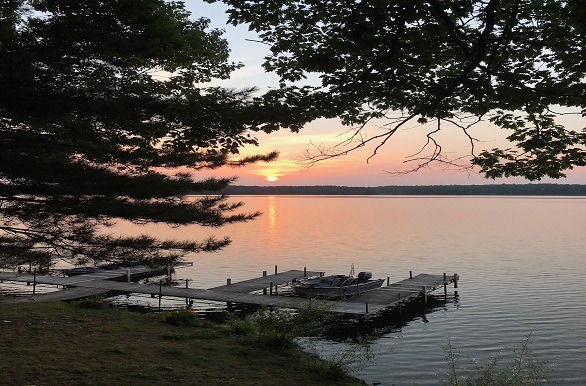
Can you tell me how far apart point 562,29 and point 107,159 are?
11170 mm

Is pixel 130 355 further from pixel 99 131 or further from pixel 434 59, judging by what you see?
pixel 434 59

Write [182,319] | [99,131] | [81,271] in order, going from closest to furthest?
[99,131], [182,319], [81,271]

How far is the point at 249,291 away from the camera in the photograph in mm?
32562

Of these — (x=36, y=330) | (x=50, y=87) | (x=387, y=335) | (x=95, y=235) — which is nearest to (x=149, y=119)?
(x=50, y=87)

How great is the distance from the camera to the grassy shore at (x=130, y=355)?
36.0 ft

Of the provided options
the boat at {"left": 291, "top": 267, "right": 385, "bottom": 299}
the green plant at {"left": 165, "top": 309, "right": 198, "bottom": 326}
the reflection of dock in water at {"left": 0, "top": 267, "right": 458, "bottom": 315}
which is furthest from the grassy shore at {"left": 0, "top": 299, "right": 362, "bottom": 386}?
the boat at {"left": 291, "top": 267, "right": 385, "bottom": 299}

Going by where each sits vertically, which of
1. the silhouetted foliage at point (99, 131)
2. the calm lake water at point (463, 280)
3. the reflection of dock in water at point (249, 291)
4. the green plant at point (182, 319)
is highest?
the silhouetted foliage at point (99, 131)

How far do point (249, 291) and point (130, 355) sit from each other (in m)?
19.7

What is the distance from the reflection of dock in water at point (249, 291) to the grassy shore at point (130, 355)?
29.2ft

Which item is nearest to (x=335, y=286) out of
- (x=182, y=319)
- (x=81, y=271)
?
(x=182, y=319)

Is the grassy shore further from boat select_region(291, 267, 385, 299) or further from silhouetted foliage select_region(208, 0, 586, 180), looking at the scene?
boat select_region(291, 267, 385, 299)

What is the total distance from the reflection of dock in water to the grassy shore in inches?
351

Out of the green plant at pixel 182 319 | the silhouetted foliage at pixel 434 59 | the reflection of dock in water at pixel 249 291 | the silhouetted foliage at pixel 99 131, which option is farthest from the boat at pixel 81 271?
the silhouetted foliage at pixel 434 59

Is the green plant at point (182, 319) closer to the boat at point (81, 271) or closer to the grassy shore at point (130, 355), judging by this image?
the grassy shore at point (130, 355)
